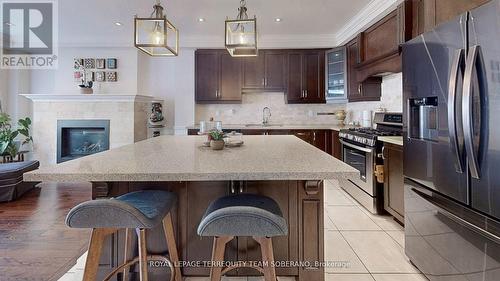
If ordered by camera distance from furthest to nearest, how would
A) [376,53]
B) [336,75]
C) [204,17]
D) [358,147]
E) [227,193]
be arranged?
[336,75] → [204,17] → [376,53] → [358,147] → [227,193]

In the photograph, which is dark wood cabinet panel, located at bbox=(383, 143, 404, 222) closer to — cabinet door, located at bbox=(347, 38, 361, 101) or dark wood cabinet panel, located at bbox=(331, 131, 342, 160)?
dark wood cabinet panel, located at bbox=(331, 131, 342, 160)

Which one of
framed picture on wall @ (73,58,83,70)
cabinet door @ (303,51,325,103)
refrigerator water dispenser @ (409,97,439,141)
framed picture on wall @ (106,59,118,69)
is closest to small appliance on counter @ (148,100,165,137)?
framed picture on wall @ (106,59,118,69)

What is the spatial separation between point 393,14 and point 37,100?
19.9 feet

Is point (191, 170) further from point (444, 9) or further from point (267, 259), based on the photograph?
point (444, 9)

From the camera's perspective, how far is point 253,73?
217 inches

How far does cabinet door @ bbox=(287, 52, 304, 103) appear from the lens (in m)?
5.50

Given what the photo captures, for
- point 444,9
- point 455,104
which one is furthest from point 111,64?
point 455,104

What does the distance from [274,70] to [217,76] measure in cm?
109

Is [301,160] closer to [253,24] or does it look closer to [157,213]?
[157,213]

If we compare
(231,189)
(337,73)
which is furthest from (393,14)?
(231,189)

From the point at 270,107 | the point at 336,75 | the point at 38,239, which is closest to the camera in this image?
the point at 38,239

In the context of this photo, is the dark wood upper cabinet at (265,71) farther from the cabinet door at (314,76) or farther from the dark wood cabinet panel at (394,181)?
the dark wood cabinet panel at (394,181)

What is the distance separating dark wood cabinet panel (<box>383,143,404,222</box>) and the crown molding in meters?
1.65

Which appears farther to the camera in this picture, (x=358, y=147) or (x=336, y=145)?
(x=336, y=145)
